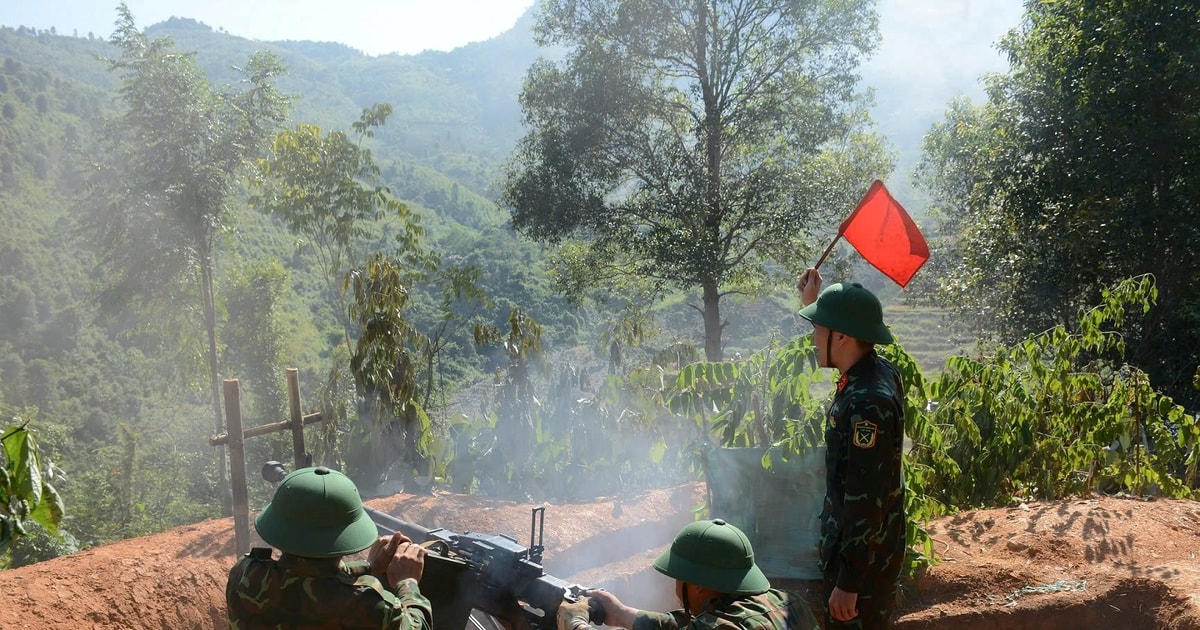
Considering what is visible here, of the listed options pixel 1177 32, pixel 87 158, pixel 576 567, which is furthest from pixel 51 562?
pixel 87 158

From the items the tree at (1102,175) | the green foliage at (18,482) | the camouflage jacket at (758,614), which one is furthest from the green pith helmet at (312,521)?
the tree at (1102,175)

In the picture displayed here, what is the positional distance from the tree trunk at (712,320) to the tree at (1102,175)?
381cm

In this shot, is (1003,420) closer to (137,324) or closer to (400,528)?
(400,528)

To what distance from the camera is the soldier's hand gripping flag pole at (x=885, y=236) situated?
404 centimetres

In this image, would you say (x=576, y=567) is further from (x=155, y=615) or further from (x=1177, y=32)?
(x=1177, y=32)

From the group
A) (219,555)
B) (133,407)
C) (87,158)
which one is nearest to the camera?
(219,555)

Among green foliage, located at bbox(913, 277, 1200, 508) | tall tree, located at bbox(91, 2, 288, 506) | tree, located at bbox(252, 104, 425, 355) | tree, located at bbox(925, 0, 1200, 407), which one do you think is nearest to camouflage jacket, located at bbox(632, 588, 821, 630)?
green foliage, located at bbox(913, 277, 1200, 508)

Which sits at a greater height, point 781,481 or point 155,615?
point 781,481

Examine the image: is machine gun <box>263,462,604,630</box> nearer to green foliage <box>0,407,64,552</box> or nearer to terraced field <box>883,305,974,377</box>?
green foliage <box>0,407,64,552</box>

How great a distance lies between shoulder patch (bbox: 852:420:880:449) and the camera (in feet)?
9.50

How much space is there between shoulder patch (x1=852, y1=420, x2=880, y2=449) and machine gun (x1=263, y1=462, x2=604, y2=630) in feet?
3.59

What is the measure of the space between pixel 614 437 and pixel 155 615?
212 inches

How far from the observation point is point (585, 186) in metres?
13.6

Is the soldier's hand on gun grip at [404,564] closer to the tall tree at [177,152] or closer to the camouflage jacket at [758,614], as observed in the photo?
the camouflage jacket at [758,614]
